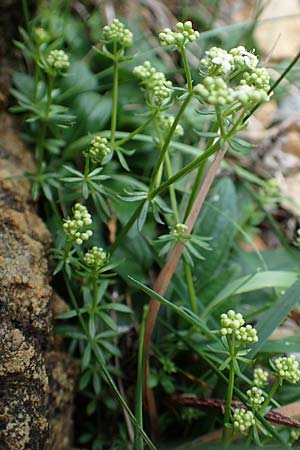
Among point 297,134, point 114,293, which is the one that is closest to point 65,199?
point 114,293

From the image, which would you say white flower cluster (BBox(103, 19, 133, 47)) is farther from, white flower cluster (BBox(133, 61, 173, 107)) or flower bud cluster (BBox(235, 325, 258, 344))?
flower bud cluster (BBox(235, 325, 258, 344))

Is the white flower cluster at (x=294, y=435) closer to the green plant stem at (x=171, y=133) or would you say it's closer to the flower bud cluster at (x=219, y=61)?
the green plant stem at (x=171, y=133)

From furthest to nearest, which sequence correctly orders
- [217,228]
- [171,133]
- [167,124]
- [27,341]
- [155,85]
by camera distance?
[217,228], [167,124], [155,85], [27,341], [171,133]

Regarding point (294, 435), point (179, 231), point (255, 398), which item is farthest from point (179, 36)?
point (294, 435)

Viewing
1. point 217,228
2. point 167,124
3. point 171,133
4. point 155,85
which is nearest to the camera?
point 171,133

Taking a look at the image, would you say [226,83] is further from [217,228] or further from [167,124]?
[217,228]

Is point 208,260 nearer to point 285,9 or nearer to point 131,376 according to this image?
point 131,376
